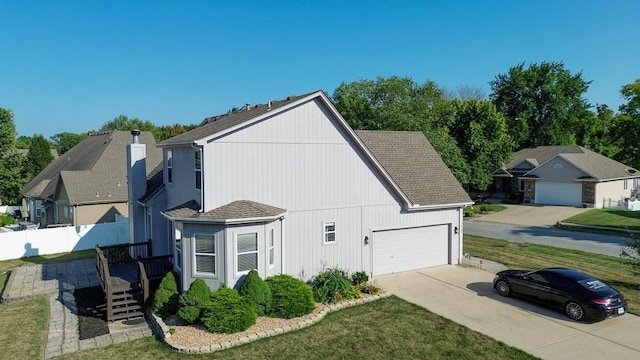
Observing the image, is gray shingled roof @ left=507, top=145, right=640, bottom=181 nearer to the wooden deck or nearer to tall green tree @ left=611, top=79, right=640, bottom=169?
tall green tree @ left=611, top=79, right=640, bottom=169

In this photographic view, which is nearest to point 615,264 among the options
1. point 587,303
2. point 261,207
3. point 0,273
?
point 587,303

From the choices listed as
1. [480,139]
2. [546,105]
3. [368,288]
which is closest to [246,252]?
[368,288]

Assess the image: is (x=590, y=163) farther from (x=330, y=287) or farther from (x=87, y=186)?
(x=87, y=186)

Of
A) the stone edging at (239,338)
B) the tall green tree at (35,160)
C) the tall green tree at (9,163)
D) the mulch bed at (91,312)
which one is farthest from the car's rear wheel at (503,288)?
the tall green tree at (35,160)

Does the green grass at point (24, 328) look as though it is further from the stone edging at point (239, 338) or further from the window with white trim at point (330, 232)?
the window with white trim at point (330, 232)

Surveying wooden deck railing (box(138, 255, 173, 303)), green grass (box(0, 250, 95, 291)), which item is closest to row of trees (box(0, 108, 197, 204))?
green grass (box(0, 250, 95, 291))

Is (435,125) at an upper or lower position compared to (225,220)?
upper

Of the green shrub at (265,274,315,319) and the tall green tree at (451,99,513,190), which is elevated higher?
the tall green tree at (451,99,513,190)
